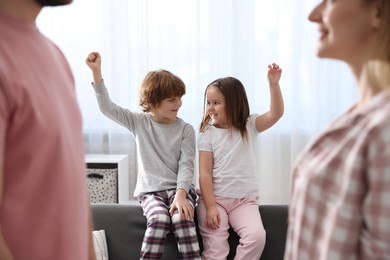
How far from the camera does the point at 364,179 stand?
82 centimetres

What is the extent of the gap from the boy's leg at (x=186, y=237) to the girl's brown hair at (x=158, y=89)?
21.5 inches

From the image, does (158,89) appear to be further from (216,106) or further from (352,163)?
(352,163)

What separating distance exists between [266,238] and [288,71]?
5.38 feet

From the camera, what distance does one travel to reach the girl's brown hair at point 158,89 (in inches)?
97.7

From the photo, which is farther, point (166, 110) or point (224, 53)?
point (224, 53)

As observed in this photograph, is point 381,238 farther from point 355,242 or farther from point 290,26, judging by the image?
point 290,26

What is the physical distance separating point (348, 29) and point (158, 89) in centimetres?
162

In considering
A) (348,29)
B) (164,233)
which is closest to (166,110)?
(164,233)

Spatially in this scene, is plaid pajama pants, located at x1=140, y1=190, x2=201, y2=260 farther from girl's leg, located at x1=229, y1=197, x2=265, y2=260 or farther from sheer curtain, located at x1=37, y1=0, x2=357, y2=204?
sheer curtain, located at x1=37, y1=0, x2=357, y2=204

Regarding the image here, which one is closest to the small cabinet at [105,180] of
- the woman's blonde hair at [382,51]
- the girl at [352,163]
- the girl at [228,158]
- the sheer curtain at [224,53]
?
the sheer curtain at [224,53]

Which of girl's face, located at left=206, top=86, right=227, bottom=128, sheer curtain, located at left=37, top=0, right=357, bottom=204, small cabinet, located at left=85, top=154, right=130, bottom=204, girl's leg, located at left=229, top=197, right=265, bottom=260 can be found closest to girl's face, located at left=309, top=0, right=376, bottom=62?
girl's leg, located at left=229, top=197, right=265, bottom=260

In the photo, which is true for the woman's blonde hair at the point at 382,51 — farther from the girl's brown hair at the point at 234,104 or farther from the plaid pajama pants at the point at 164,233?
the girl's brown hair at the point at 234,104

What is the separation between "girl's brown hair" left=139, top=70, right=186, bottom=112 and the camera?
2482 mm

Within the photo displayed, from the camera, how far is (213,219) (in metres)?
2.29
